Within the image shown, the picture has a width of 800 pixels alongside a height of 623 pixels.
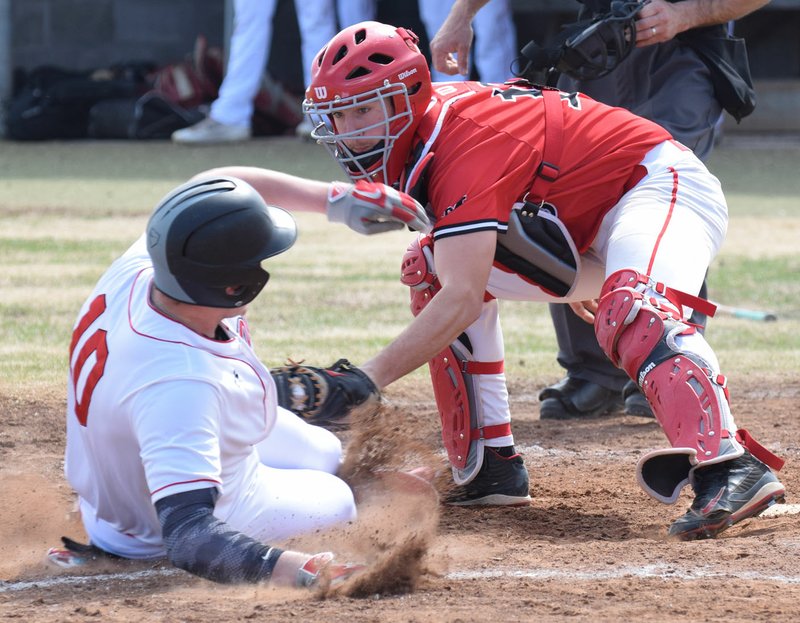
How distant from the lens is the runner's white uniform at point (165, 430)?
3277 millimetres

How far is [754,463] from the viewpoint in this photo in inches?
160

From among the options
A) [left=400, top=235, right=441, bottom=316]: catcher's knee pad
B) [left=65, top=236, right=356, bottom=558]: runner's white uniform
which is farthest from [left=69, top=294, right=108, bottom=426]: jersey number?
[left=400, top=235, right=441, bottom=316]: catcher's knee pad

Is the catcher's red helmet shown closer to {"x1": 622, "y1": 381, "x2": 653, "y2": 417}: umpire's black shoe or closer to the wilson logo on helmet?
the wilson logo on helmet

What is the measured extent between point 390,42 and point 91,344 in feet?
4.92

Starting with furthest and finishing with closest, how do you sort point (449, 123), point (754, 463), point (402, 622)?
point (449, 123) < point (754, 463) < point (402, 622)

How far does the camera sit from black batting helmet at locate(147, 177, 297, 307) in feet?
10.9

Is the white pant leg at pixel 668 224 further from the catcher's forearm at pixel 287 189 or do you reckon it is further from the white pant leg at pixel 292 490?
the white pant leg at pixel 292 490

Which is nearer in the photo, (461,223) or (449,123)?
(461,223)

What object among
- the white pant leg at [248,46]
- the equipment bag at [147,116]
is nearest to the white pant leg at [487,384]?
the white pant leg at [248,46]

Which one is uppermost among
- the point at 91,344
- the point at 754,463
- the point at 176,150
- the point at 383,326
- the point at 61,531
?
the point at 91,344

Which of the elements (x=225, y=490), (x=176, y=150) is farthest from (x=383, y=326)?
(x=176, y=150)

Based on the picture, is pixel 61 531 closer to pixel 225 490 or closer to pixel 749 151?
pixel 225 490

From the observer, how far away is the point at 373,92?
4.26 metres

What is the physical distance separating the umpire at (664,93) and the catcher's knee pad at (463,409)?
1.39 m
